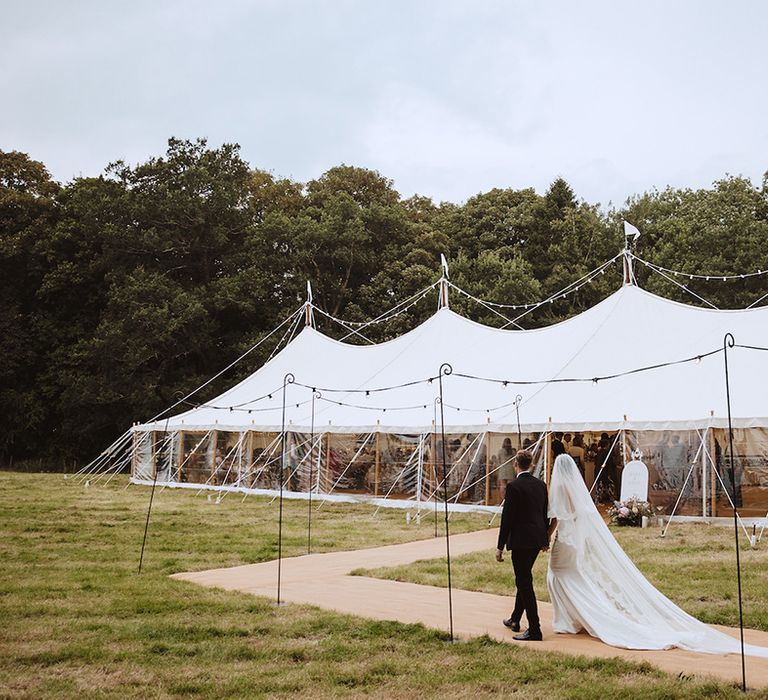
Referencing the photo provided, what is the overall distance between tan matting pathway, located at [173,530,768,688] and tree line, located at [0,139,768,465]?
795 inches

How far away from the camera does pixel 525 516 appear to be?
6.10 metres

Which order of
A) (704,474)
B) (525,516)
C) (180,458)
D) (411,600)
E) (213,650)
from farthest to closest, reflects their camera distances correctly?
(180,458)
(704,474)
(411,600)
(525,516)
(213,650)

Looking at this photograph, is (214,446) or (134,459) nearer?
(214,446)

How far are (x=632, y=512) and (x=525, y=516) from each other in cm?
724

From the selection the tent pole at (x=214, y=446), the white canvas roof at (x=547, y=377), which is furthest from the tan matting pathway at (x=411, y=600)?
the tent pole at (x=214, y=446)

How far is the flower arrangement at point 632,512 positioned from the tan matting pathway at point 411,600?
2.66 metres

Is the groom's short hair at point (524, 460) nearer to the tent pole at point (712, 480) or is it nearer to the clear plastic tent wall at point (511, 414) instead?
the clear plastic tent wall at point (511, 414)

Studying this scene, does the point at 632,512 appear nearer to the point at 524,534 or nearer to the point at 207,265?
the point at 524,534

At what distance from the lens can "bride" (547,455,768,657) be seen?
5.90 meters

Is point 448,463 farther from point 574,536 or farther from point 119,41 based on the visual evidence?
point 119,41

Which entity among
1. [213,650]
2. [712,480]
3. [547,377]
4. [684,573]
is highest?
[547,377]

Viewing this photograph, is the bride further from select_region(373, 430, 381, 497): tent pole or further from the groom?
select_region(373, 430, 381, 497): tent pole

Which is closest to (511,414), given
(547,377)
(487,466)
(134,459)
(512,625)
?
(487,466)

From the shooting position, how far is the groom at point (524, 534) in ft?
19.6
